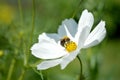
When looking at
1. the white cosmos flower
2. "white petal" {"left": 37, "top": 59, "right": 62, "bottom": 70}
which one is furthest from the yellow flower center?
"white petal" {"left": 37, "top": 59, "right": 62, "bottom": 70}

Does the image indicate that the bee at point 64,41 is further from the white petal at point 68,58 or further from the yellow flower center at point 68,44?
the white petal at point 68,58

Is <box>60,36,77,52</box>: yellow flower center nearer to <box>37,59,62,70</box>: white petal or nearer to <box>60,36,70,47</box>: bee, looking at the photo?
<box>60,36,70,47</box>: bee

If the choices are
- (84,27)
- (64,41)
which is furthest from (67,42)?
(84,27)

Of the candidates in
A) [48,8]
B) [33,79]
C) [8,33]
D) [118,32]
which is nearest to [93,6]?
[8,33]

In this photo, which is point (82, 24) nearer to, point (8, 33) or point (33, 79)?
point (8, 33)

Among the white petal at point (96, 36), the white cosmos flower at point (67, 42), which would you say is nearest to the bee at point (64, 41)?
the white cosmos flower at point (67, 42)

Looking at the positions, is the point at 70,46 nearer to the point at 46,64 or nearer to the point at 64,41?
the point at 64,41
